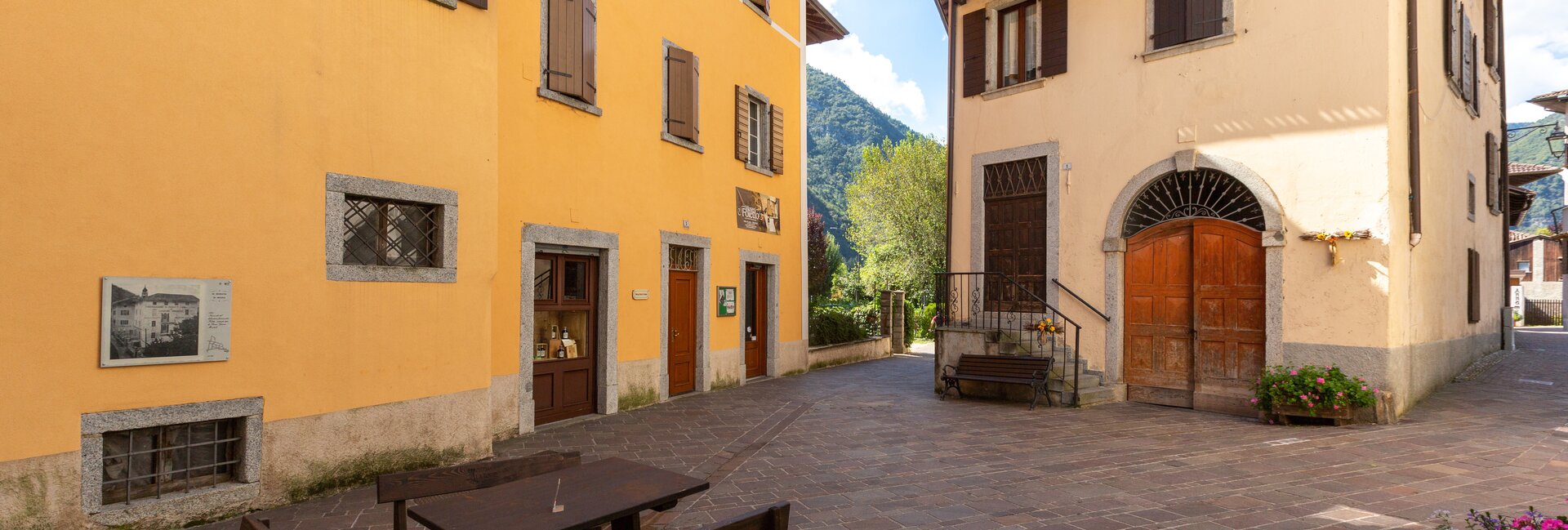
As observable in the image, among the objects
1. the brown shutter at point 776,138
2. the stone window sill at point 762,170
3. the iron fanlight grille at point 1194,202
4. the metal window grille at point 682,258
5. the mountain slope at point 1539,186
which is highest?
the mountain slope at point 1539,186

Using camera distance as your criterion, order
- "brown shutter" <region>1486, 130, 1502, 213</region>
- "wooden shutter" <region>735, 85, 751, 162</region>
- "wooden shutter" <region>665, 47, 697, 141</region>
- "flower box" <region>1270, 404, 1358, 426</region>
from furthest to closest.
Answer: "brown shutter" <region>1486, 130, 1502, 213</region> → "wooden shutter" <region>735, 85, 751, 162</region> → "wooden shutter" <region>665, 47, 697, 141</region> → "flower box" <region>1270, 404, 1358, 426</region>

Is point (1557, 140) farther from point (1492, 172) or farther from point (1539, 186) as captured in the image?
point (1539, 186)

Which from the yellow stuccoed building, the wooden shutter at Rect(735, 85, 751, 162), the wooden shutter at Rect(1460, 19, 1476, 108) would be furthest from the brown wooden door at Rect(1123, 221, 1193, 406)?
the yellow stuccoed building

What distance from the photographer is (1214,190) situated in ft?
29.6

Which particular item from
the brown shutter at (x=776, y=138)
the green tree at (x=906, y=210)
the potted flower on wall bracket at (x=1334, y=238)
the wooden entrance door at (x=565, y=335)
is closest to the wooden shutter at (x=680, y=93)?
the wooden entrance door at (x=565, y=335)

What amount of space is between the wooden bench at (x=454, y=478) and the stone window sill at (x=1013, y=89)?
8717 millimetres

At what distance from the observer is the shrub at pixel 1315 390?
7.71 meters

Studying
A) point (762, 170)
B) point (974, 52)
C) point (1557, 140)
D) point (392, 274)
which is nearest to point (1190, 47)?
point (974, 52)

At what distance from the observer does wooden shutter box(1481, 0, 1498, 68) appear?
12.2 metres

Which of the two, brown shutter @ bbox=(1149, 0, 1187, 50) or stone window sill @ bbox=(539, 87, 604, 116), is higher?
brown shutter @ bbox=(1149, 0, 1187, 50)

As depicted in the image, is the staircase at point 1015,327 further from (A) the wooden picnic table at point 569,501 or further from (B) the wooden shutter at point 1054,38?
(A) the wooden picnic table at point 569,501

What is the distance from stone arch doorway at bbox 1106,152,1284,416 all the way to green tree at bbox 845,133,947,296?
18.9 metres

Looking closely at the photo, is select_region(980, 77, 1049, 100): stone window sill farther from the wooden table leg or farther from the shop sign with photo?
the wooden table leg

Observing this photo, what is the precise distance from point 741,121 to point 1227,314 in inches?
271
